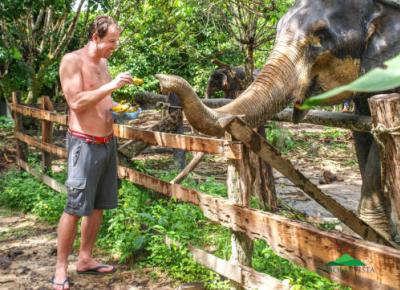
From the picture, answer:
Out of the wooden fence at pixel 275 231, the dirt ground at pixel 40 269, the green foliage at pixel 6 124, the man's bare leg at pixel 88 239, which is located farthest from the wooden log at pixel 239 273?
the green foliage at pixel 6 124

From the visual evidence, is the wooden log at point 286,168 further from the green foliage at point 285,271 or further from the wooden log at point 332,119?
the wooden log at point 332,119

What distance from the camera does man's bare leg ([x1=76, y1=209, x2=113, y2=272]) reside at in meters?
3.64

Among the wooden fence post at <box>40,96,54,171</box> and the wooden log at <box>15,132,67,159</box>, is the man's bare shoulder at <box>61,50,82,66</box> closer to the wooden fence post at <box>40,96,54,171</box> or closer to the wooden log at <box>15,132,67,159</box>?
the wooden log at <box>15,132,67,159</box>

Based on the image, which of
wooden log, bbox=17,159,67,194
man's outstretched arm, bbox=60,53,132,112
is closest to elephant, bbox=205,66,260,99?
wooden log, bbox=17,159,67,194

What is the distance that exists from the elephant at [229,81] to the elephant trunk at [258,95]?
116 inches

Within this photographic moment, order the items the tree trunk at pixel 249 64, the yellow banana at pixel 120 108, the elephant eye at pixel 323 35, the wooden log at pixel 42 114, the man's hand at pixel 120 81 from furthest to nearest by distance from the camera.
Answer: the tree trunk at pixel 249 64 → the wooden log at pixel 42 114 → the elephant eye at pixel 323 35 → the yellow banana at pixel 120 108 → the man's hand at pixel 120 81

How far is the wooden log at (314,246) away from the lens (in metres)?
1.92

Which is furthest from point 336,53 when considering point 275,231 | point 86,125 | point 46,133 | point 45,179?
point 46,133

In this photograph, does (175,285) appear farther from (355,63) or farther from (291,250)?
(355,63)

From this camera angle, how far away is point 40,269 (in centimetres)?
389

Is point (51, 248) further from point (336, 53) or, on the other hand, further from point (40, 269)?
point (336, 53)

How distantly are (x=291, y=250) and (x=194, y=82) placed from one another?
14.5 meters

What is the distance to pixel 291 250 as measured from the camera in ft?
8.02

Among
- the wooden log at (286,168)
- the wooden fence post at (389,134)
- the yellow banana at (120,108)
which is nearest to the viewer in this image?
the wooden fence post at (389,134)
